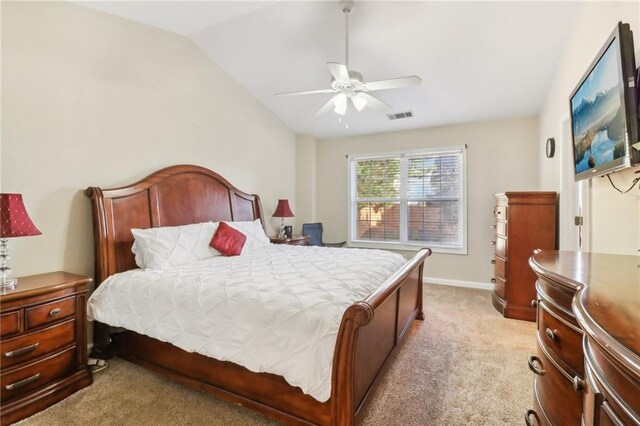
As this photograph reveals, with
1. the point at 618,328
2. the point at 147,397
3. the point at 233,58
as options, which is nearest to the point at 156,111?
the point at 233,58

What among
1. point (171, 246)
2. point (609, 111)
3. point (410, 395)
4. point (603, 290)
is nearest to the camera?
point (603, 290)

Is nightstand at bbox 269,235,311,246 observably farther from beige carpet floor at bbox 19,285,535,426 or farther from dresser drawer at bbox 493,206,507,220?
dresser drawer at bbox 493,206,507,220

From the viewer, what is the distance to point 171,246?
274cm

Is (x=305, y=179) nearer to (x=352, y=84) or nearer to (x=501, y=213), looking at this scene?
(x=352, y=84)

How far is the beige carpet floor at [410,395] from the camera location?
1822 millimetres

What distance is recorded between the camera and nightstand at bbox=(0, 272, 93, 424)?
180cm

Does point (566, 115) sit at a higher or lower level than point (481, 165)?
higher

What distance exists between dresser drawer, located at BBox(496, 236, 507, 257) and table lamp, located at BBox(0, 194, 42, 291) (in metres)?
4.26

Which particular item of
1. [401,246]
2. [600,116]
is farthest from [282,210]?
[600,116]

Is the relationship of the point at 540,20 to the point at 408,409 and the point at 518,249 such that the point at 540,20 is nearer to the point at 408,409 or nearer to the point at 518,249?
the point at 518,249

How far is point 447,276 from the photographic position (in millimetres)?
4676

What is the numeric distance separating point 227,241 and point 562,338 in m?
2.78

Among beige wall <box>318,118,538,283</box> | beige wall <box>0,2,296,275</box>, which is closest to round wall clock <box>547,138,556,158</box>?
beige wall <box>318,118,538,283</box>

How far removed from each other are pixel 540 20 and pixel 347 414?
11.4 ft
